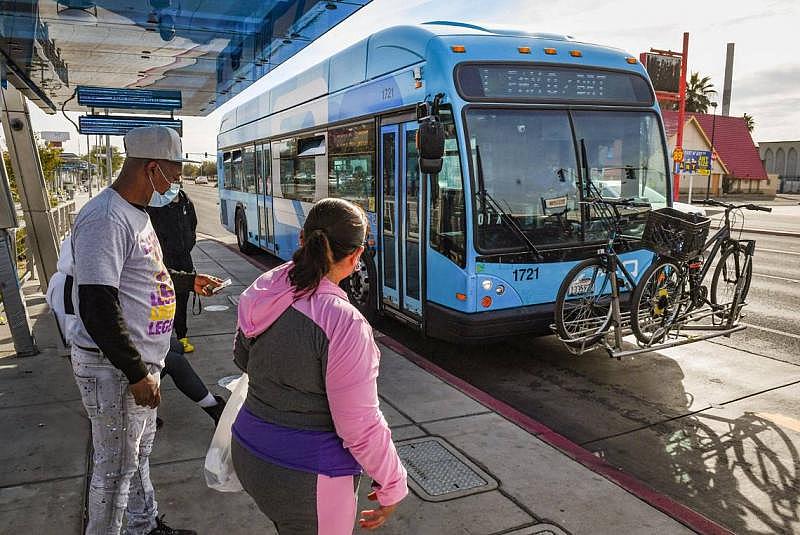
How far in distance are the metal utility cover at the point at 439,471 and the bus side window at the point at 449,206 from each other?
80.6 inches

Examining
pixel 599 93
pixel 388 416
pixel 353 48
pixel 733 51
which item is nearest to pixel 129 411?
pixel 388 416

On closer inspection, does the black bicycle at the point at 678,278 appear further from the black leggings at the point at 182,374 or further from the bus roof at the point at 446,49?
the black leggings at the point at 182,374

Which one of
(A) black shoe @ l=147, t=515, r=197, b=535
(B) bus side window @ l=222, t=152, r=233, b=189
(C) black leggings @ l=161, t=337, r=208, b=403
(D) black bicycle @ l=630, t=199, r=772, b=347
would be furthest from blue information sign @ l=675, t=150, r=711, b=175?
(A) black shoe @ l=147, t=515, r=197, b=535

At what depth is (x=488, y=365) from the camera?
23.0 feet

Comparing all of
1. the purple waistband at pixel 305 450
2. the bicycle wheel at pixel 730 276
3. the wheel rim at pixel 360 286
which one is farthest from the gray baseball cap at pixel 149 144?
the bicycle wheel at pixel 730 276

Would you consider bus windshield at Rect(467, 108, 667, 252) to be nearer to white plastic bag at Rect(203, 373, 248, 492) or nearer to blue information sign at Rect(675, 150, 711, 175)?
white plastic bag at Rect(203, 373, 248, 492)

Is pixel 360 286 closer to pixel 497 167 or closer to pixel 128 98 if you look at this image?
pixel 497 167

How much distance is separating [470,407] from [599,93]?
3574mm

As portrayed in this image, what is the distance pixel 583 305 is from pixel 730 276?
7.01 ft

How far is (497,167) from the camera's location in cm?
616

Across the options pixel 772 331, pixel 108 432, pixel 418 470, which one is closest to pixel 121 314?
pixel 108 432

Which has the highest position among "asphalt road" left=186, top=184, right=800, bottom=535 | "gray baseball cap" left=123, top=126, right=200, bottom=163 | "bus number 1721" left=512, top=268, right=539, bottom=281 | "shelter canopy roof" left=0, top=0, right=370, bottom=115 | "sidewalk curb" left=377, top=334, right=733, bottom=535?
"shelter canopy roof" left=0, top=0, right=370, bottom=115

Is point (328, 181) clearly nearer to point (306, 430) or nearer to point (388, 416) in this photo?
point (388, 416)

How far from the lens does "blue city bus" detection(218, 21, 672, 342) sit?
6.11 m
